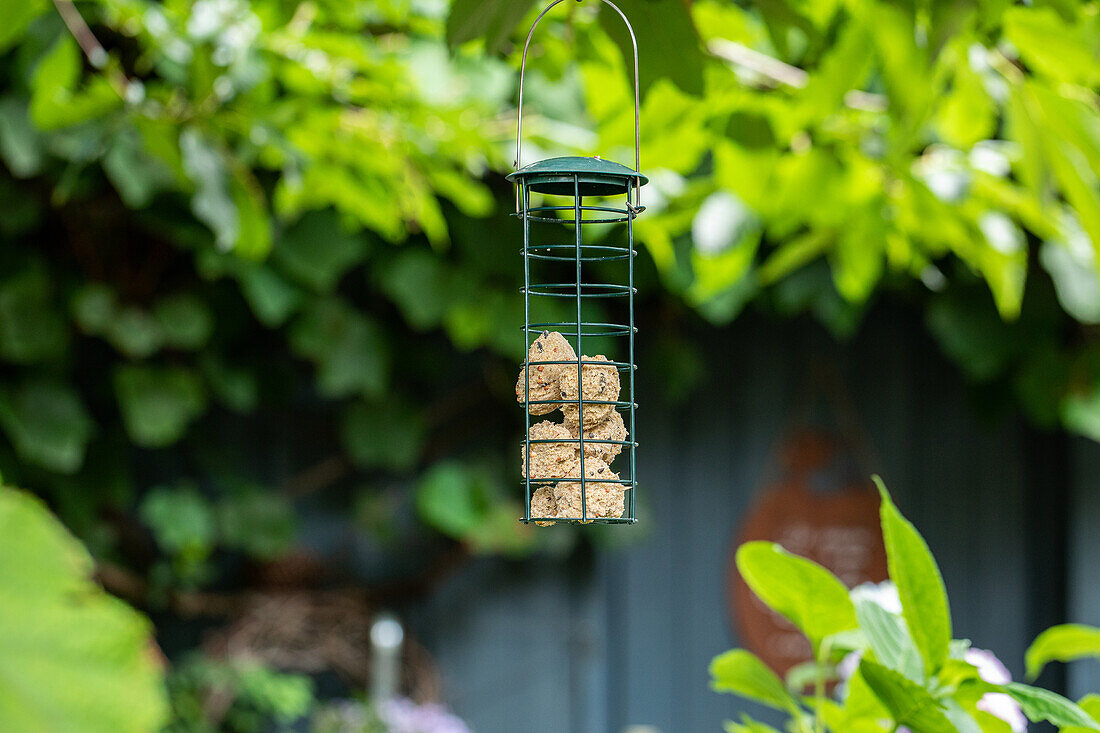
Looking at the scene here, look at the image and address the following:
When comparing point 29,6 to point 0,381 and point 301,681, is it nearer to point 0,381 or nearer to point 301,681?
point 0,381

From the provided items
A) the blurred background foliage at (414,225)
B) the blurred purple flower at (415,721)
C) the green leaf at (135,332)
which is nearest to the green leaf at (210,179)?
the blurred background foliage at (414,225)

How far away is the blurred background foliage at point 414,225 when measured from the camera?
124 cm

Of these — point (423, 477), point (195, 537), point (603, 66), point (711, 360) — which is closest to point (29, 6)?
point (603, 66)

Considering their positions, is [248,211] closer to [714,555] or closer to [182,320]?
[182,320]

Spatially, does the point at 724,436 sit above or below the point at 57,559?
above

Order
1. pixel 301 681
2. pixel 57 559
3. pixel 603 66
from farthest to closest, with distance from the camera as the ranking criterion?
pixel 301 681 < pixel 603 66 < pixel 57 559

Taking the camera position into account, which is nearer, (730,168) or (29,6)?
(29,6)

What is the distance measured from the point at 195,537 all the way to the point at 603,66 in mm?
2015

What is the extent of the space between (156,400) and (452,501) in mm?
844

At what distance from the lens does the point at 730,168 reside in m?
1.41

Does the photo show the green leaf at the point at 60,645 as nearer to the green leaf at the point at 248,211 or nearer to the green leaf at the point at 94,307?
the green leaf at the point at 248,211

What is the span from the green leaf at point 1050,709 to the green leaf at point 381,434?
2.42m

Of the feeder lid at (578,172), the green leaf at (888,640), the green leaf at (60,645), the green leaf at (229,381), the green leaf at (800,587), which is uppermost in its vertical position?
the green leaf at (229,381)

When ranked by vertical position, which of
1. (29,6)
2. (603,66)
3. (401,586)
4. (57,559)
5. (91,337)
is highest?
(91,337)
